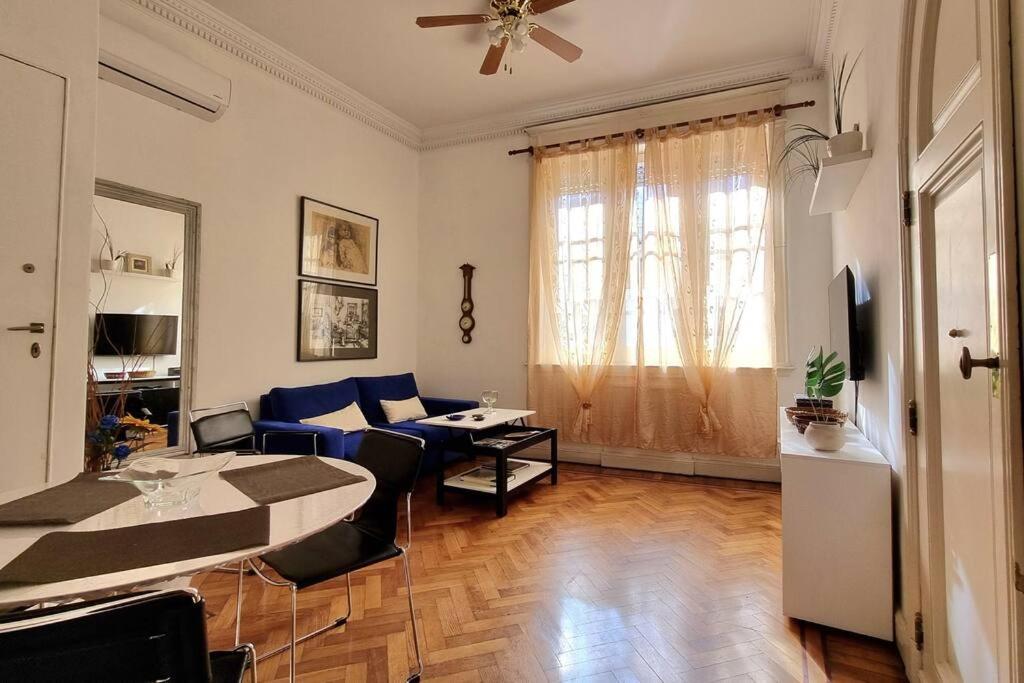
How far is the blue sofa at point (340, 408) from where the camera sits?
3252 millimetres

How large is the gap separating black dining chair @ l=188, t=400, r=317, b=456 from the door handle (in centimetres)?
79

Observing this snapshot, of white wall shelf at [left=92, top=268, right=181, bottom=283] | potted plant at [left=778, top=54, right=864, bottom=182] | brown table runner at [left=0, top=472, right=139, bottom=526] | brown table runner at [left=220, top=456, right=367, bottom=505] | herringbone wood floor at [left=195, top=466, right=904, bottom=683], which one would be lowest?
herringbone wood floor at [left=195, top=466, right=904, bottom=683]

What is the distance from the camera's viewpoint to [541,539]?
9.60 ft

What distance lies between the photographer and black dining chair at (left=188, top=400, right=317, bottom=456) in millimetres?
2656

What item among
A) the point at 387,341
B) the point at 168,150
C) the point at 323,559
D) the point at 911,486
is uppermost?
the point at 168,150

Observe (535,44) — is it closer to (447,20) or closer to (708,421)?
(447,20)

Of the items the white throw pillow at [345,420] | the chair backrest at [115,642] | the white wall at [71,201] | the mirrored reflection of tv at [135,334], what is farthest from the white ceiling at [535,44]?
the chair backrest at [115,642]

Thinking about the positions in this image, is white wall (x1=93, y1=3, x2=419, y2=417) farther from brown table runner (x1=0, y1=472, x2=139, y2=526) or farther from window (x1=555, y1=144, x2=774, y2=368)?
window (x1=555, y1=144, x2=774, y2=368)

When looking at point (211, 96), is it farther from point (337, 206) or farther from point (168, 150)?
point (337, 206)

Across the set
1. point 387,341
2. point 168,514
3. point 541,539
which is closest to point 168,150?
point 387,341

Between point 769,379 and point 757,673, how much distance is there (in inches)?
108

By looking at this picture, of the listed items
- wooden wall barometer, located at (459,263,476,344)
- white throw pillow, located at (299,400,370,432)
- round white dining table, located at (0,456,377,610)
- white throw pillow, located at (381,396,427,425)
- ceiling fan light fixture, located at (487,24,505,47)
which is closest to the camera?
round white dining table, located at (0,456,377,610)

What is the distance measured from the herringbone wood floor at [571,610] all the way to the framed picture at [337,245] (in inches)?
93.8

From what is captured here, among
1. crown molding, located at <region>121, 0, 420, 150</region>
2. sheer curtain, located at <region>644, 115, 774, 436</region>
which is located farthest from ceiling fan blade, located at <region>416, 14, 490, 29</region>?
sheer curtain, located at <region>644, 115, 774, 436</region>
